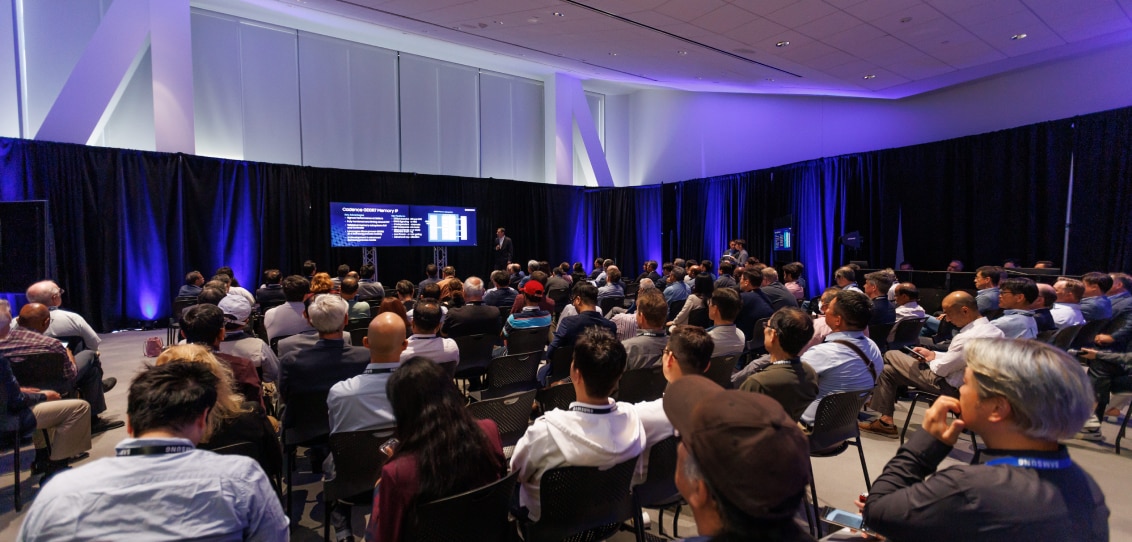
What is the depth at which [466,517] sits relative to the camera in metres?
1.59

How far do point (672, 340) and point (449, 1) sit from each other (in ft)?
22.1

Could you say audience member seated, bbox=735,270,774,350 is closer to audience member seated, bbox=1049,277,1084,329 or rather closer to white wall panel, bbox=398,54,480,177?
audience member seated, bbox=1049,277,1084,329

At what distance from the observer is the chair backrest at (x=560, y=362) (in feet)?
12.6

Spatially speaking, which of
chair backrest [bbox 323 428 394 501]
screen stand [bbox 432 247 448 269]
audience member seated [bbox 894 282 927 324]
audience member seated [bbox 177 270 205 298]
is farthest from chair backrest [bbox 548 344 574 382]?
screen stand [bbox 432 247 448 269]

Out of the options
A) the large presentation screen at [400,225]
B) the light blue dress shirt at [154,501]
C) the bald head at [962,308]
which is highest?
the large presentation screen at [400,225]

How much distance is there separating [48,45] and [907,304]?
501 inches

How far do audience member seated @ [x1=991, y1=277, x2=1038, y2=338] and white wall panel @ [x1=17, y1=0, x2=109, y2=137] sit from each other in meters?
12.7

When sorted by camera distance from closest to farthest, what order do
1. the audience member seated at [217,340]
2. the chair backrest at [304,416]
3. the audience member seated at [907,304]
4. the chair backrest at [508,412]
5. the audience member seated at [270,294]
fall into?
the chair backrest at [508,412]
the audience member seated at [217,340]
the chair backrest at [304,416]
the audience member seated at [907,304]
the audience member seated at [270,294]

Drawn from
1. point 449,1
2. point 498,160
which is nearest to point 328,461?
point 449,1

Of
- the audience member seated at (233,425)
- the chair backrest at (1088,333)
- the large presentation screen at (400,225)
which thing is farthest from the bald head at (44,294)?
the chair backrest at (1088,333)

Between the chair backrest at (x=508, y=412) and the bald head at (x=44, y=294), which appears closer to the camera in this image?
the chair backrest at (x=508, y=412)

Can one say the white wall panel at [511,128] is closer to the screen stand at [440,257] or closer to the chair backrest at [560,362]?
the screen stand at [440,257]

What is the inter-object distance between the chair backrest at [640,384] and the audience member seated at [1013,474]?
68.6 inches

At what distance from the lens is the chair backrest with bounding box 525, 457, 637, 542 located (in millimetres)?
1806
